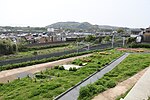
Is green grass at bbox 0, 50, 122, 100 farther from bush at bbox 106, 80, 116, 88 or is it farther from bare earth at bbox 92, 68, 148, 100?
bare earth at bbox 92, 68, 148, 100

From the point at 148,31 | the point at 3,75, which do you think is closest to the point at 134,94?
the point at 3,75

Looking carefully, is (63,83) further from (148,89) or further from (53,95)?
(148,89)

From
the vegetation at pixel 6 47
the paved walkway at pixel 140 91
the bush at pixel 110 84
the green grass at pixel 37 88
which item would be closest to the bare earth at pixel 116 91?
the bush at pixel 110 84

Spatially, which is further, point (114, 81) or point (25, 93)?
point (114, 81)

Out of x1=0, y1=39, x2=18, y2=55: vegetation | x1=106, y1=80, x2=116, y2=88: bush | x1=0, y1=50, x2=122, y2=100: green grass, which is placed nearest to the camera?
x1=0, y1=50, x2=122, y2=100: green grass

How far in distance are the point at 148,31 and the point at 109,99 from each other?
1635 inches

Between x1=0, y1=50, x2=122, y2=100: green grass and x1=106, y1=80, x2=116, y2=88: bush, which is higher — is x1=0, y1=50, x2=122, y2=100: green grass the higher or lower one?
the lower one

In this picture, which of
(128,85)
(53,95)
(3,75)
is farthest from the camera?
(3,75)

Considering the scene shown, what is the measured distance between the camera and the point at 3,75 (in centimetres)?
1930

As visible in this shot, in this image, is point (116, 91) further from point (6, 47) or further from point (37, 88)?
point (6, 47)

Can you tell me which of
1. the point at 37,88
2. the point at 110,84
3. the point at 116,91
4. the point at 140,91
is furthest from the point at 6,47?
the point at 140,91

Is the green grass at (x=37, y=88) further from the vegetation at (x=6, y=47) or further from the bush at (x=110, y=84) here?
the vegetation at (x=6, y=47)

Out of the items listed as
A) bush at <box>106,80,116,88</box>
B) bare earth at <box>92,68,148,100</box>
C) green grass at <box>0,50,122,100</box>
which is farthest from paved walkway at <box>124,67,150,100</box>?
green grass at <box>0,50,122,100</box>

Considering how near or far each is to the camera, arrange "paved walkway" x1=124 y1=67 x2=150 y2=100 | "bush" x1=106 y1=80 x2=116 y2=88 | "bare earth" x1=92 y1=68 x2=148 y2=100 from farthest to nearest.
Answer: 1. "bush" x1=106 y1=80 x2=116 y2=88
2. "bare earth" x1=92 y1=68 x2=148 y2=100
3. "paved walkway" x1=124 y1=67 x2=150 y2=100
